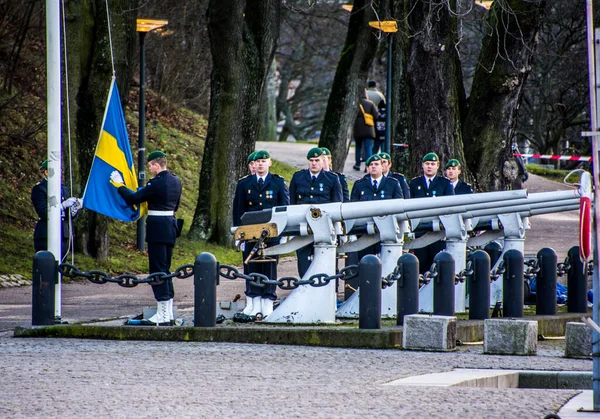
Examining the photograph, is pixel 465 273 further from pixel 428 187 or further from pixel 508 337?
pixel 428 187

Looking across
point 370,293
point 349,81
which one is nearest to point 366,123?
point 349,81

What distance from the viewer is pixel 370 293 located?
477 inches

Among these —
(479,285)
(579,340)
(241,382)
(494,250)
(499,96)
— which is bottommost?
(241,382)

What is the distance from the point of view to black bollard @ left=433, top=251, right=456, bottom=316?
1270 cm

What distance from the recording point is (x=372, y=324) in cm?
1212

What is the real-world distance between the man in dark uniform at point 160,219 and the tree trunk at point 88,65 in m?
7.65

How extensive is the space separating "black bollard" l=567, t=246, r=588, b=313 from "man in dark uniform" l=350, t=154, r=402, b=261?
233cm

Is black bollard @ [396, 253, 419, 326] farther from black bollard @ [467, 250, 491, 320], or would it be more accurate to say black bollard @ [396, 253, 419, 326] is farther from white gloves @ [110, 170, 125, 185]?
white gloves @ [110, 170, 125, 185]

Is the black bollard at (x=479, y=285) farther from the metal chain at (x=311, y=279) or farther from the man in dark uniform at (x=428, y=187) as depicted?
the man in dark uniform at (x=428, y=187)

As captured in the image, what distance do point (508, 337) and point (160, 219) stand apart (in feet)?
13.0

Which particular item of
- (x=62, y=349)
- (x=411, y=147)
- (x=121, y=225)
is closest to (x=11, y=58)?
(x=121, y=225)

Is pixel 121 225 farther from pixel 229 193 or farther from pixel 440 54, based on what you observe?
pixel 440 54

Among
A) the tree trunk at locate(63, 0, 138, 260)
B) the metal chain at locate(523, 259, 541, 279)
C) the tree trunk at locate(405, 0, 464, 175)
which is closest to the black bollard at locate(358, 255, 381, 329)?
the metal chain at locate(523, 259, 541, 279)

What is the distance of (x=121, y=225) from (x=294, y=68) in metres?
30.1
